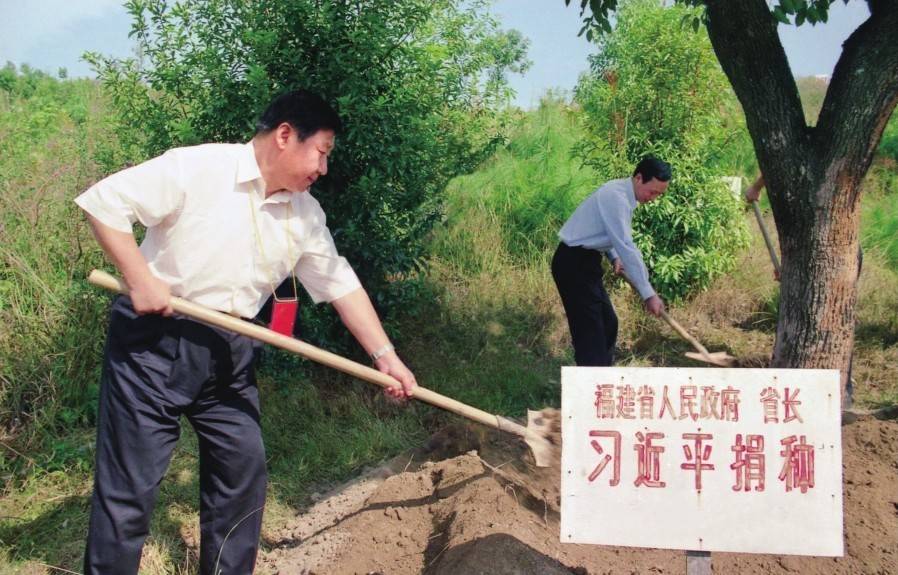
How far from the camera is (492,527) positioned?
11.7 ft

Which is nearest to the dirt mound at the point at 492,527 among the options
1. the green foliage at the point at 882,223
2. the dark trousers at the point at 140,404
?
the dark trousers at the point at 140,404

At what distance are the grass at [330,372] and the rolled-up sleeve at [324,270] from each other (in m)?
1.53

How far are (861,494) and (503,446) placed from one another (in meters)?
1.87

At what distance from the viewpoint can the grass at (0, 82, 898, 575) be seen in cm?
454

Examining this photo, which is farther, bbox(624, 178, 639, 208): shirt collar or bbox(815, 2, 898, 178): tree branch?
bbox(624, 178, 639, 208): shirt collar

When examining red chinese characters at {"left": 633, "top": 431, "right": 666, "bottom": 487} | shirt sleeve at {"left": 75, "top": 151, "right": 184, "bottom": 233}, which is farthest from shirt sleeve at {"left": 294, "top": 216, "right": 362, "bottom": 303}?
red chinese characters at {"left": 633, "top": 431, "right": 666, "bottom": 487}

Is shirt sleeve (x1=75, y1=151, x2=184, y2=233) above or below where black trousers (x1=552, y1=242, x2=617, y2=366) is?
above

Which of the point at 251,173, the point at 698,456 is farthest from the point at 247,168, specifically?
the point at 698,456

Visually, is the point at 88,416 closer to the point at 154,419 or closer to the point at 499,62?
the point at 154,419

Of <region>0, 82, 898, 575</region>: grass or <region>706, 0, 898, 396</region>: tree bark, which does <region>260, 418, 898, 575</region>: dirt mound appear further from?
<region>706, 0, 898, 396</region>: tree bark

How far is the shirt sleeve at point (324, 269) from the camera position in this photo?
330 cm

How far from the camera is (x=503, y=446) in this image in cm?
463

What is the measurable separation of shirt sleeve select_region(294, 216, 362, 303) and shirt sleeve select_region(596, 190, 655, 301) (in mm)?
2419

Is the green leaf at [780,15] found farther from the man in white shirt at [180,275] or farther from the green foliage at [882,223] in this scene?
the green foliage at [882,223]
